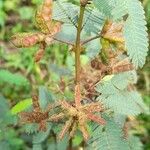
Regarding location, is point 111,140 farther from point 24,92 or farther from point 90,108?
point 24,92

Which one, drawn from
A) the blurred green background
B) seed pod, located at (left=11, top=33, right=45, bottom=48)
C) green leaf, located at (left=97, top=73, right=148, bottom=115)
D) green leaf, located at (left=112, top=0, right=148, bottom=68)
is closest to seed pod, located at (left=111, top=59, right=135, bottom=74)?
green leaf, located at (left=97, top=73, right=148, bottom=115)

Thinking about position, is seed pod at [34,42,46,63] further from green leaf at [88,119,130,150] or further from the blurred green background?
the blurred green background

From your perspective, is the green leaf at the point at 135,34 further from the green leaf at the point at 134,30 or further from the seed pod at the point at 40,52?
the seed pod at the point at 40,52

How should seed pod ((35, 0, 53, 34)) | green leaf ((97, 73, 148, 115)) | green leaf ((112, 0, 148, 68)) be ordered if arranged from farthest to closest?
green leaf ((97, 73, 148, 115))
seed pod ((35, 0, 53, 34))
green leaf ((112, 0, 148, 68))

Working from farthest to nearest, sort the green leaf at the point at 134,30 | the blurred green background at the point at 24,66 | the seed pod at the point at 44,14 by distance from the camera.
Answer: the blurred green background at the point at 24,66 → the seed pod at the point at 44,14 → the green leaf at the point at 134,30

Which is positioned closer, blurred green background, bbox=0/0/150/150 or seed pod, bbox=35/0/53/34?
seed pod, bbox=35/0/53/34

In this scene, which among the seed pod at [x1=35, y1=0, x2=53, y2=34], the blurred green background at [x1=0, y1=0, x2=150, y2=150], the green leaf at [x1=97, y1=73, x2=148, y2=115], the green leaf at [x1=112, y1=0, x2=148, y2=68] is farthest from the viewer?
the blurred green background at [x1=0, y1=0, x2=150, y2=150]

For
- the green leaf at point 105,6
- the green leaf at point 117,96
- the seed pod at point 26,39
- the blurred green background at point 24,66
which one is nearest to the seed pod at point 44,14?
the seed pod at point 26,39

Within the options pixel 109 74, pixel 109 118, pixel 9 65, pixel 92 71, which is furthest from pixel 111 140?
pixel 9 65

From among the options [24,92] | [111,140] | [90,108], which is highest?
[90,108]
